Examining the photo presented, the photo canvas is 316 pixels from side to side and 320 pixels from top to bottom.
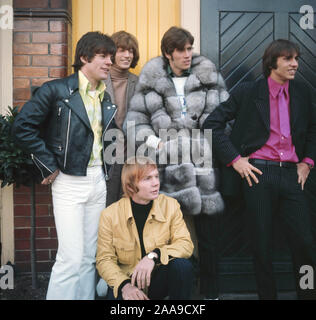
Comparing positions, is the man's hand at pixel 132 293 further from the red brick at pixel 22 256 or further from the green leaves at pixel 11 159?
the red brick at pixel 22 256

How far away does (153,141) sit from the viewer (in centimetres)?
324

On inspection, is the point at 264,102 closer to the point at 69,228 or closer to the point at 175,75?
the point at 175,75

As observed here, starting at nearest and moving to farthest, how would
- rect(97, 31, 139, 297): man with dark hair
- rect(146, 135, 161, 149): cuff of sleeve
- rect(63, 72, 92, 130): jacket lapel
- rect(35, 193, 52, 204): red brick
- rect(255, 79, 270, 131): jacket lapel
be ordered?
rect(63, 72, 92, 130): jacket lapel
rect(255, 79, 270, 131): jacket lapel
rect(146, 135, 161, 149): cuff of sleeve
rect(97, 31, 139, 297): man with dark hair
rect(35, 193, 52, 204): red brick

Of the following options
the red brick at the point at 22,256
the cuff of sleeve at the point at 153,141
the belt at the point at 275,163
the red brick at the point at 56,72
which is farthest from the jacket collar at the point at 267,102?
the red brick at the point at 22,256

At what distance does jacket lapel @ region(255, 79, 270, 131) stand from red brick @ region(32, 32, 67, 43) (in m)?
1.85

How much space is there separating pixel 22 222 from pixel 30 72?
1.40 meters

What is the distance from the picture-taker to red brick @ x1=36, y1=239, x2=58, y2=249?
3.88m

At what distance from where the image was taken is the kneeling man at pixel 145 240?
2.66m

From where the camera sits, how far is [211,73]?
11.0 ft

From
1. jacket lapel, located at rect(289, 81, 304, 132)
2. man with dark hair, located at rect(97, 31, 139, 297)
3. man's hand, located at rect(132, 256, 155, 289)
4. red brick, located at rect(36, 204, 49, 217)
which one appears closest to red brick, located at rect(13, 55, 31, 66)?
man with dark hair, located at rect(97, 31, 139, 297)

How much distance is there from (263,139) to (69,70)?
6.64 feet

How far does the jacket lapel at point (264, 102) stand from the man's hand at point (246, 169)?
30 centimetres

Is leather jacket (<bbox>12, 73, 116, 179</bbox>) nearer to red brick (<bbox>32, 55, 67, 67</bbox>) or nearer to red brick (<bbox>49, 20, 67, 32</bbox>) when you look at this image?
red brick (<bbox>32, 55, 67, 67</bbox>)
